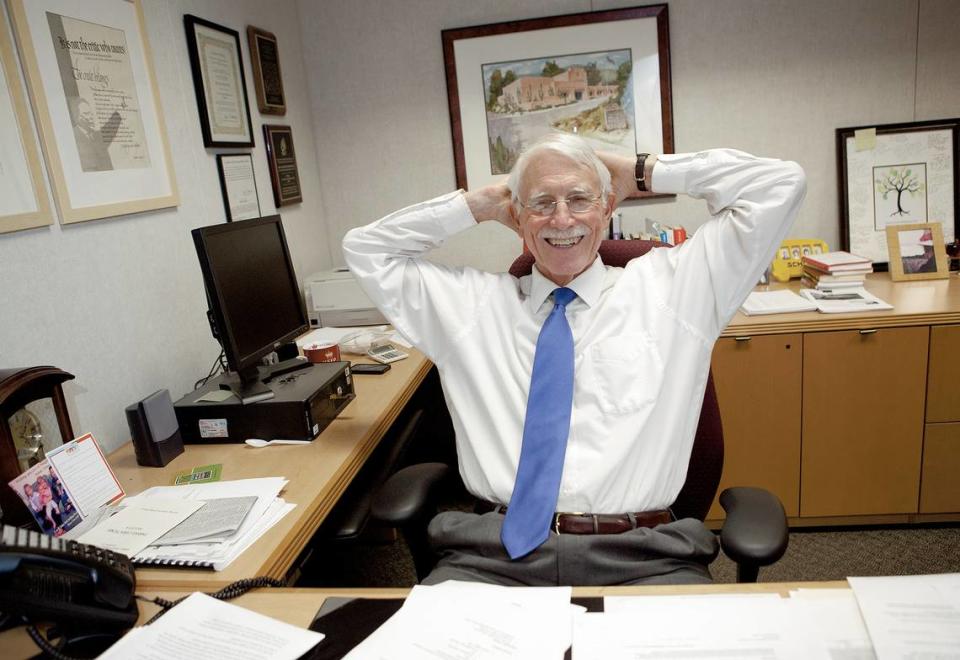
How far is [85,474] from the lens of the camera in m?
1.34

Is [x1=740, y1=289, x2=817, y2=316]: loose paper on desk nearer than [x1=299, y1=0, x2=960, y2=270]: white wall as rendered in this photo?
Yes

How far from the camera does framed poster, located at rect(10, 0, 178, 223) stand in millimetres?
1544

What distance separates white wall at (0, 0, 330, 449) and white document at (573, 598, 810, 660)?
1338 millimetres

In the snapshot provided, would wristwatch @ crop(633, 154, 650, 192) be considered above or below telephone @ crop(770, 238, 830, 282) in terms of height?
above

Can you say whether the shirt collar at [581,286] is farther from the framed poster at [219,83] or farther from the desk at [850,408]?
the framed poster at [219,83]

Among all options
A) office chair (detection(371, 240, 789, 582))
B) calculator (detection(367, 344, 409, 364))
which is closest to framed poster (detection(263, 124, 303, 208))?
calculator (detection(367, 344, 409, 364))

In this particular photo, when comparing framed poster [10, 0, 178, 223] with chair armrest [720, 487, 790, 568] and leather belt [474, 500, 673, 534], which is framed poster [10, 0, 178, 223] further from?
chair armrest [720, 487, 790, 568]

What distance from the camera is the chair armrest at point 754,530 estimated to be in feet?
3.82

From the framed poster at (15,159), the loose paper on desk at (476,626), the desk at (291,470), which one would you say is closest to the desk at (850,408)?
the desk at (291,470)

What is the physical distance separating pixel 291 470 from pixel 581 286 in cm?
80

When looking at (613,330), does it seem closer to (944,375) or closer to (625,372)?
(625,372)

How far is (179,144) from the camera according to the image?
205cm

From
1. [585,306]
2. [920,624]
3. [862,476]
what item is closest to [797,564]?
[862,476]

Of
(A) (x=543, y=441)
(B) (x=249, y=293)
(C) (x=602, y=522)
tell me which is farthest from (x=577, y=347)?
(B) (x=249, y=293)
